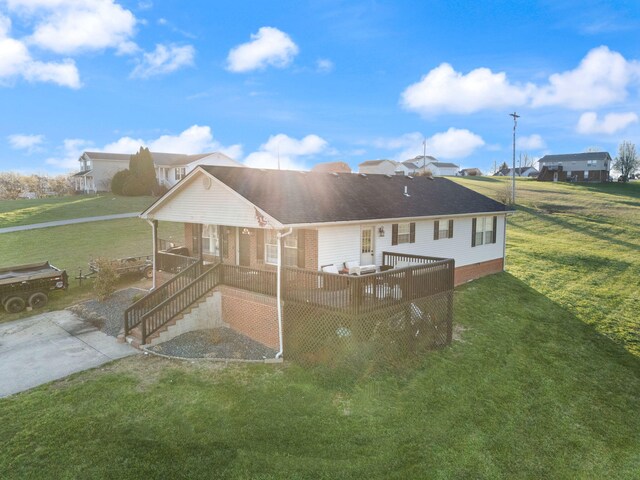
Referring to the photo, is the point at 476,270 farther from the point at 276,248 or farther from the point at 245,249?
the point at 245,249

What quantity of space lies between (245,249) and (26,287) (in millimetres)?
9843

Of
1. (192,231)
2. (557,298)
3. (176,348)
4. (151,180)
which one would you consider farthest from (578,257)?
(151,180)

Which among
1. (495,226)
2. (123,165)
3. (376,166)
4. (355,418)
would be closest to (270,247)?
(355,418)

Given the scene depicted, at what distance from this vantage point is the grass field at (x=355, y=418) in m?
8.83

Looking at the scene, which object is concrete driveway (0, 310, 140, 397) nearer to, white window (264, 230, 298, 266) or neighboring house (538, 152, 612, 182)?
white window (264, 230, 298, 266)

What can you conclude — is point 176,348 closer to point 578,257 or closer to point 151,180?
point 578,257

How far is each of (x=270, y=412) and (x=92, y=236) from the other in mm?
30122

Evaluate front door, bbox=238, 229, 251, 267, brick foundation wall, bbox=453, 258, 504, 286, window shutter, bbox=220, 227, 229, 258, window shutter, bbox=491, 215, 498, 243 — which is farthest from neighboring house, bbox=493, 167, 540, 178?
front door, bbox=238, 229, 251, 267

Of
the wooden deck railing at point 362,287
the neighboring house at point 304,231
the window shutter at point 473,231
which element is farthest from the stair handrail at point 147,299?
the window shutter at point 473,231

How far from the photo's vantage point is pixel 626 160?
307ft

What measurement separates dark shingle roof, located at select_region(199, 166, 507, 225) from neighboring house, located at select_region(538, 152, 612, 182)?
74649mm

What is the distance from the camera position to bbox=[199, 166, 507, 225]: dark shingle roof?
50.9ft

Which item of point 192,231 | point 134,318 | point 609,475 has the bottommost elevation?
point 609,475

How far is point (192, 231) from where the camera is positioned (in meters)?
21.1
